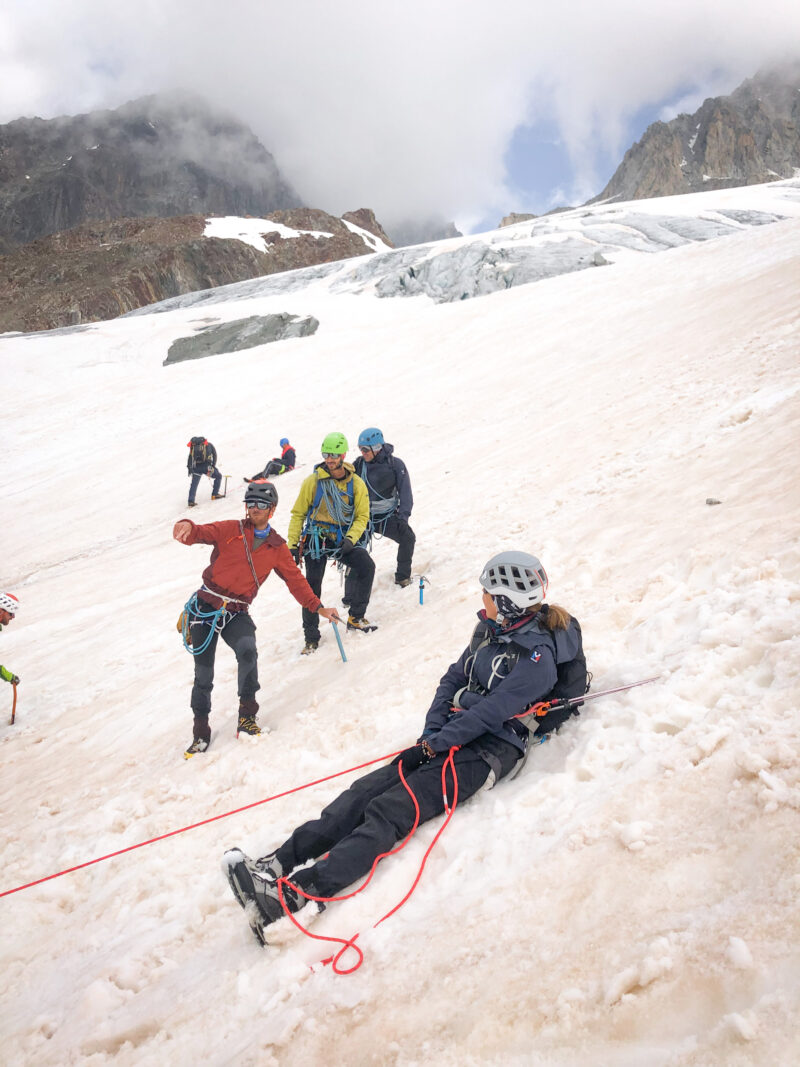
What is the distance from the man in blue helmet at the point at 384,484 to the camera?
6914 millimetres

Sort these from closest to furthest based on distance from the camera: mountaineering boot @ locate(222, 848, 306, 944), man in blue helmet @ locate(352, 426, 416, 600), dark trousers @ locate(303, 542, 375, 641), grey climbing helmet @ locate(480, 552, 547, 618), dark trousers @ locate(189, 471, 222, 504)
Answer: mountaineering boot @ locate(222, 848, 306, 944)
grey climbing helmet @ locate(480, 552, 547, 618)
dark trousers @ locate(303, 542, 375, 641)
man in blue helmet @ locate(352, 426, 416, 600)
dark trousers @ locate(189, 471, 222, 504)

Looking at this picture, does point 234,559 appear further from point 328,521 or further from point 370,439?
point 370,439

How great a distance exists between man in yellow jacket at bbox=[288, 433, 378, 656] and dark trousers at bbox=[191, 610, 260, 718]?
1342 mm

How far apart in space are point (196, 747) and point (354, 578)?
2407mm

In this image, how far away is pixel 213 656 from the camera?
4.99 m

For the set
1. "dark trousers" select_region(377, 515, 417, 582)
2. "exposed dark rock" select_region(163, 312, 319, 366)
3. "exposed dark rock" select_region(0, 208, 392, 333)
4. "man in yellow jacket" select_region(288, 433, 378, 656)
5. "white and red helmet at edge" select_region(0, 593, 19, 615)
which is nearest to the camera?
"man in yellow jacket" select_region(288, 433, 378, 656)

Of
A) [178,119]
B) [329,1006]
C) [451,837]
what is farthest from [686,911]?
[178,119]

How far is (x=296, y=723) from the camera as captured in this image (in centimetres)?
498

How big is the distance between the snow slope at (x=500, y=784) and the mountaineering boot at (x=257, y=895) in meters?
0.13

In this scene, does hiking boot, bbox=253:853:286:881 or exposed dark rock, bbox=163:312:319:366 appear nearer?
hiking boot, bbox=253:853:286:881

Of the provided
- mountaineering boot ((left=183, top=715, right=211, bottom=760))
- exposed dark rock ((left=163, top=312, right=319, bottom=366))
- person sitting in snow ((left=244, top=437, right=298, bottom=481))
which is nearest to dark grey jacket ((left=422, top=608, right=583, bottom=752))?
mountaineering boot ((left=183, top=715, right=211, bottom=760))

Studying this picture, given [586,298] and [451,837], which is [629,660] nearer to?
[451,837]

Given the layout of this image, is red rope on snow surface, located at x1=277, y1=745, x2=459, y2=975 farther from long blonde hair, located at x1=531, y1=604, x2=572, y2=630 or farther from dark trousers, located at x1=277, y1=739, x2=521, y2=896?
long blonde hair, located at x1=531, y1=604, x2=572, y2=630

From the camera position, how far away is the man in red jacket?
4.97 m
